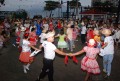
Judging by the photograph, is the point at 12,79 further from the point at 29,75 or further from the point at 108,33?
the point at 108,33

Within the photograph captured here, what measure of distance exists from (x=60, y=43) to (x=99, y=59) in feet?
9.22

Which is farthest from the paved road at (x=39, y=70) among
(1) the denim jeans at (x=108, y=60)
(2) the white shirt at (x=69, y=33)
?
(2) the white shirt at (x=69, y=33)

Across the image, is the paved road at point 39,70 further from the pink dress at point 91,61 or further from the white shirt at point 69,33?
the white shirt at point 69,33

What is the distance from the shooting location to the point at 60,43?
55.2 feet

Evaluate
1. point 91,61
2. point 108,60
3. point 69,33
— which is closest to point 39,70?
point 108,60

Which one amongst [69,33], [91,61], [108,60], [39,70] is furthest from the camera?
[69,33]

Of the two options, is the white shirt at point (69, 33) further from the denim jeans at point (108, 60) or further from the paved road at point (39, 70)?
the denim jeans at point (108, 60)

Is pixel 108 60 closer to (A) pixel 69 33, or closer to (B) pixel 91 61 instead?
(B) pixel 91 61

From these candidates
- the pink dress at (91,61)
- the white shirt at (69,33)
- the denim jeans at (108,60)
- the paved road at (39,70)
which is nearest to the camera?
the pink dress at (91,61)

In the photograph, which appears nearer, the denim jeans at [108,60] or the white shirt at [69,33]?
the denim jeans at [108,60]

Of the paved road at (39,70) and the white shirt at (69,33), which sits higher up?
the white shirt at (69,33)

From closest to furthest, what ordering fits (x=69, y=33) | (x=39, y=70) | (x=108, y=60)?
(x=108, y=60), (x=39, y=70), (x=69, y=33)

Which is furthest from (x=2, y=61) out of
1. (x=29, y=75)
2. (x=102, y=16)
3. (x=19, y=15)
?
(x=19, y=15)

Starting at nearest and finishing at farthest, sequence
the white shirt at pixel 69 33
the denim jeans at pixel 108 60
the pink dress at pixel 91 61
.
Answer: the pink dress at pixel 91 61 → the denim jeans at pixel 108 60 → the white shirt at pixel 69 33
